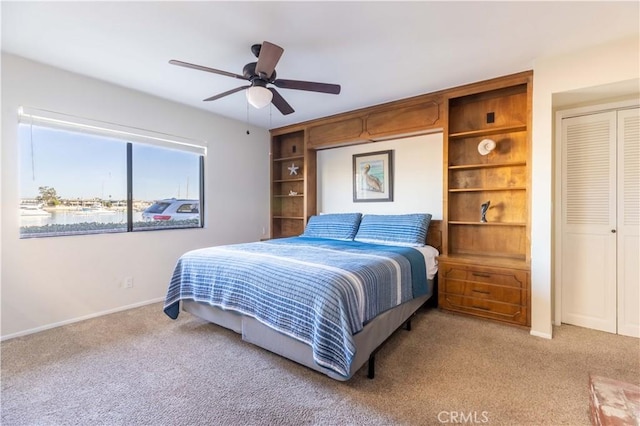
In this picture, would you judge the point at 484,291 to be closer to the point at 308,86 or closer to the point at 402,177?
the point at 402,177

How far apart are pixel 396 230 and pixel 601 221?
1.86 m

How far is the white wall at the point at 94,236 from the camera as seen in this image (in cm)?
256

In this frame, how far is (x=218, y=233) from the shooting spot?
13.9ft

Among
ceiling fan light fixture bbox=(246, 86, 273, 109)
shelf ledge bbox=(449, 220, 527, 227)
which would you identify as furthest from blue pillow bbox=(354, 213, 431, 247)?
ceiling fan light fixture bbox=(246, 86, 273, 109)

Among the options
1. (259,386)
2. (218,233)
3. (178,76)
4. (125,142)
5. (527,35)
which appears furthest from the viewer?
(218,233)

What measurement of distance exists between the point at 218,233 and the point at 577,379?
401 cm

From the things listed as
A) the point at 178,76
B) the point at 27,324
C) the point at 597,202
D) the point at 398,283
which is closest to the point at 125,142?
the point at 178,76

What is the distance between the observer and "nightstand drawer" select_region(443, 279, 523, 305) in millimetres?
2736

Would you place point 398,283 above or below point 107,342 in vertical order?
above

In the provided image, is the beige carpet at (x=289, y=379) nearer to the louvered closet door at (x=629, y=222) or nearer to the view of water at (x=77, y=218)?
the louvered closet door at (x=629, y=222)

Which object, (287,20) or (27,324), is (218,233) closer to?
(27,324)

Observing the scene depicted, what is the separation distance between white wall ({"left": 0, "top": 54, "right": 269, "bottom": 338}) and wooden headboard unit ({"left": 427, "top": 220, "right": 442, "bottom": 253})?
2.77 m

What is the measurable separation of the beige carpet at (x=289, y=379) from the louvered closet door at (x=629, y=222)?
0.23m

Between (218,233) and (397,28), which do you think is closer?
(397,28)
